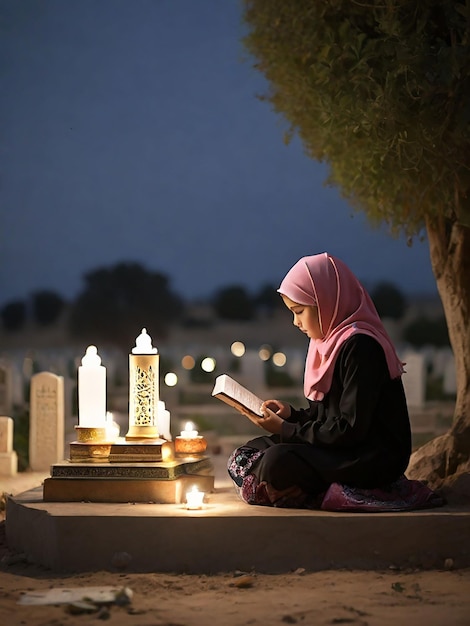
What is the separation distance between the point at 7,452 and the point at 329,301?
16.7ft

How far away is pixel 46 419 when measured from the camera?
961 centimetres

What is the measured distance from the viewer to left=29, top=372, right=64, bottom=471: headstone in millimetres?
9586

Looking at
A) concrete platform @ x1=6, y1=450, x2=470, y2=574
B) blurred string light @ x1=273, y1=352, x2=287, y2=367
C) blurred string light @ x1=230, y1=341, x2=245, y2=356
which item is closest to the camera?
concrete platform @ x1=6, y1=450, x2=470, y2=574

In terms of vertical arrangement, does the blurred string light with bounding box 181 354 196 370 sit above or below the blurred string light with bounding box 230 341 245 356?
below

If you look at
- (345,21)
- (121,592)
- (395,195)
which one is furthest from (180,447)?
(345,21)

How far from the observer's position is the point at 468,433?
23.5 feet

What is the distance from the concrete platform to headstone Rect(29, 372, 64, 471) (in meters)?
4.32

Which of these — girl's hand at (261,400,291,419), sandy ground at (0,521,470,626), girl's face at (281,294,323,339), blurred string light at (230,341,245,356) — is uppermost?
blurred string light at (230,341,245,356)

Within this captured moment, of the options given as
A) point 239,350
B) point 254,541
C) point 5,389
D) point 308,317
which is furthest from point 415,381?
point 239,350

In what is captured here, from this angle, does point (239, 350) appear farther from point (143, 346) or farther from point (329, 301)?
point (329, 301)

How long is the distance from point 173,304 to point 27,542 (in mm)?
35474

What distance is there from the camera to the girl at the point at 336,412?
550 centimetres

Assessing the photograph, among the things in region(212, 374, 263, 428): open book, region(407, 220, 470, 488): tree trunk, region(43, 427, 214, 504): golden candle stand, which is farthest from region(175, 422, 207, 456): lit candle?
region(407, 220, 470, 488): tree trunk

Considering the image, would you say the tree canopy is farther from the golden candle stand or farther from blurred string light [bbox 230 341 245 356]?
blurred string light [bbox 230 341 245 356]
